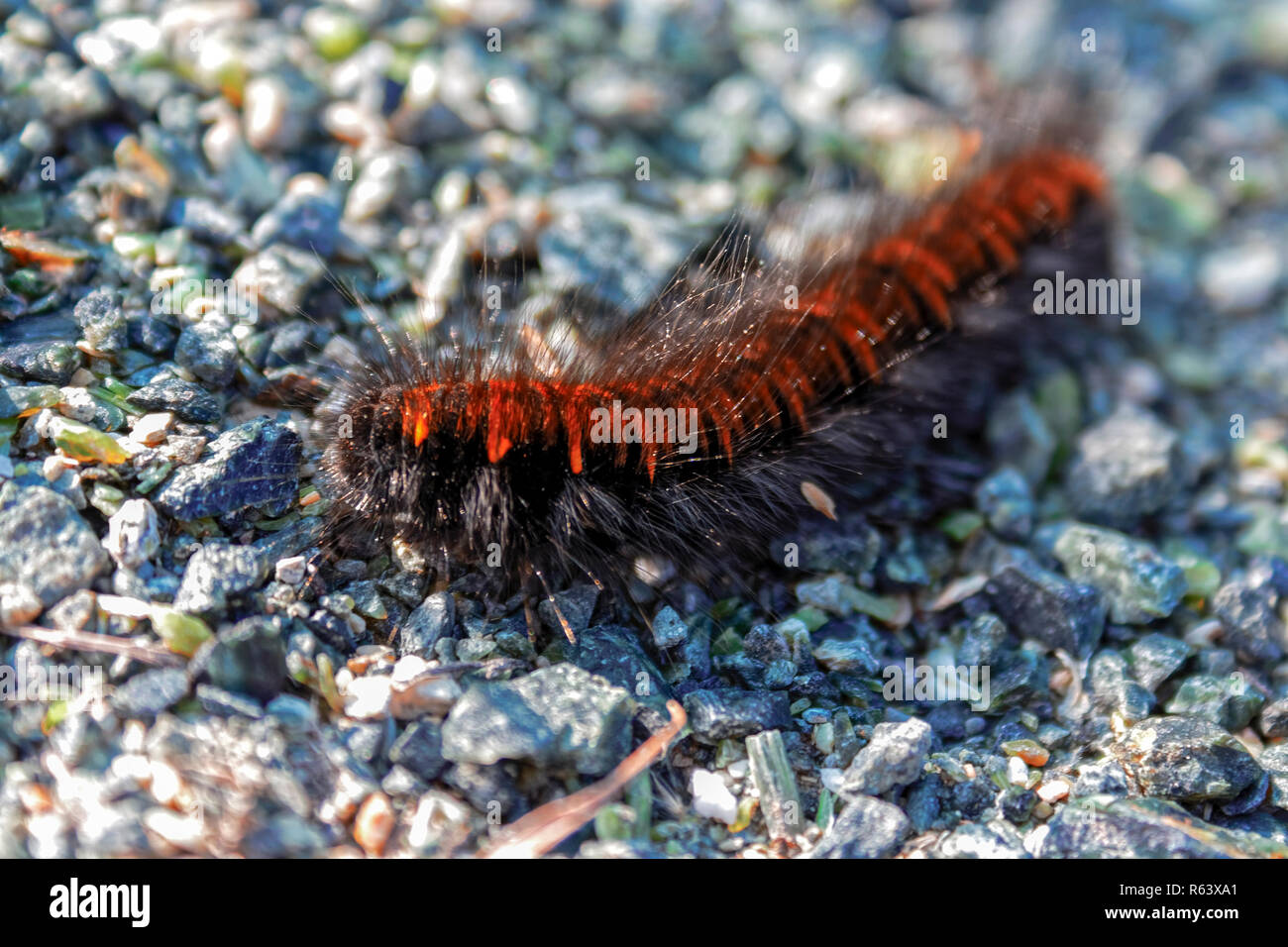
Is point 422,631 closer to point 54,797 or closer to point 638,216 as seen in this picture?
point 54,797

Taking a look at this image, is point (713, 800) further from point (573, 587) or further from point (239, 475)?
point (239, 475)

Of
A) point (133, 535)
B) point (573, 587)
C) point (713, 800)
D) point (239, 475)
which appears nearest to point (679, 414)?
point (573, 587)

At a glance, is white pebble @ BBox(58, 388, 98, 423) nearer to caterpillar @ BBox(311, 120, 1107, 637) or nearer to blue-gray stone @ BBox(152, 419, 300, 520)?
blue-gray stone @ BBox(152, 419, 300, 520)

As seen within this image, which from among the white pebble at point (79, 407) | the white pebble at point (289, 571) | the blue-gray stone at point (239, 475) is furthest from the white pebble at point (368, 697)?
the white pebble at point (79, 407)

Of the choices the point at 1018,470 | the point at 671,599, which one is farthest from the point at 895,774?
the point at 1018,470

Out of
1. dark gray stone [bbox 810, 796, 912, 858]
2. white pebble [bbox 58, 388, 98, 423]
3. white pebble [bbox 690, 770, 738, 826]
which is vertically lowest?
dark gray stone [bbox 810, 796, 912, 858]

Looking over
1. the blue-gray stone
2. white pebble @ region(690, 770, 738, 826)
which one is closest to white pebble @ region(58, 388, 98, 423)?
the blue-gray stone

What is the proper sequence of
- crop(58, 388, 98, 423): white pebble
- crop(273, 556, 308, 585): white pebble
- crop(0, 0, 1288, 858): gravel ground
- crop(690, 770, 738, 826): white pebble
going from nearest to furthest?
1. crop(0, 0, 1288, 858): gravel ground
2. crop(690, 770, 738, 826): white pebble
3. crop(273, 556, 308, 585): white pebble
4. crop(58, 388, 98, 423): white pebble
